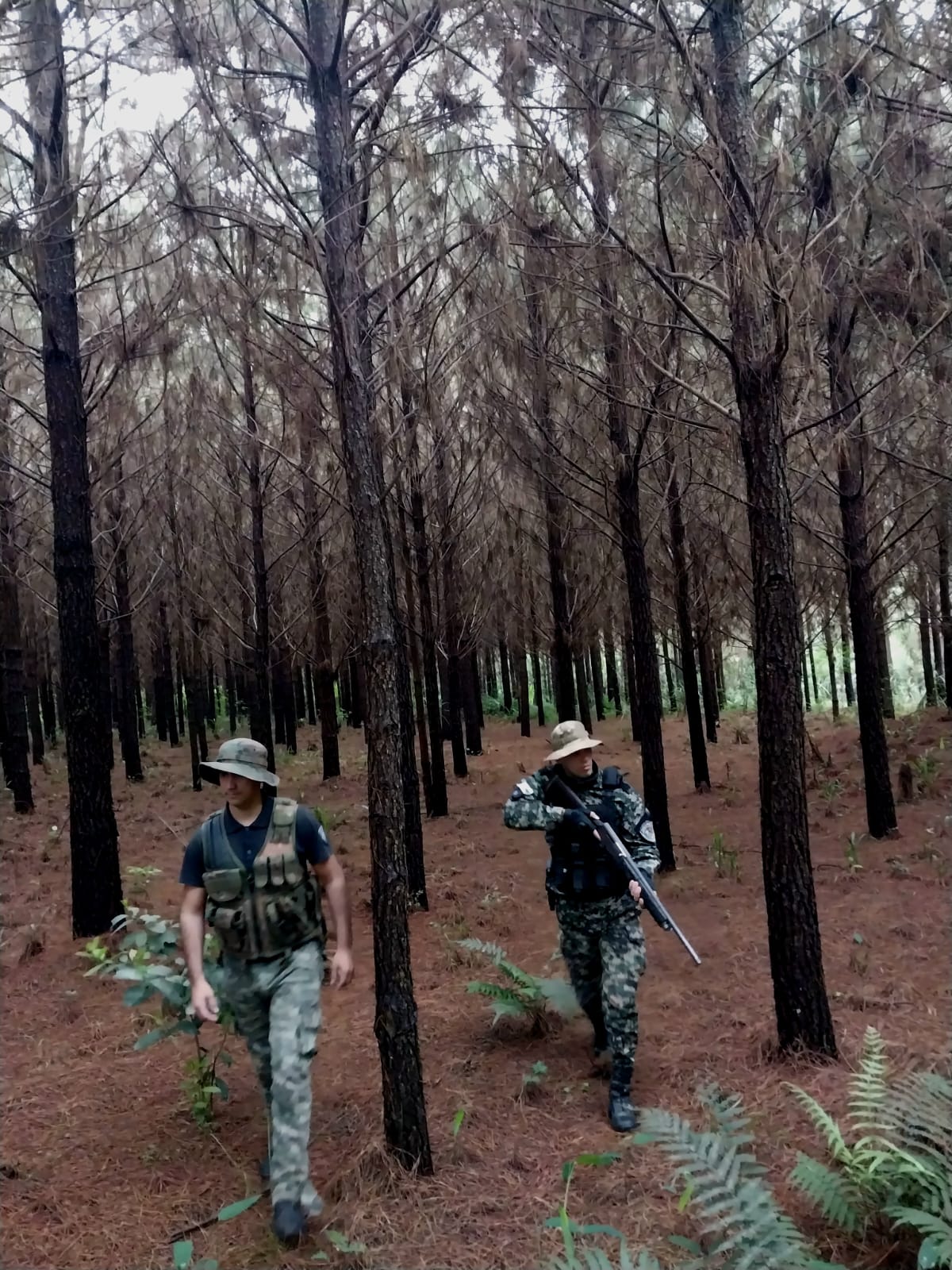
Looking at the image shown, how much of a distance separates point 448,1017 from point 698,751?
7508 millimetres

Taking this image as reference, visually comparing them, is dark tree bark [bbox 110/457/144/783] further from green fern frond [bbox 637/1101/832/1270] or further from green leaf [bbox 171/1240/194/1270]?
green fern frond [bbox 637/1101/832/1270]

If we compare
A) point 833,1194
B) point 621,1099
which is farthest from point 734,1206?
point 621,1099

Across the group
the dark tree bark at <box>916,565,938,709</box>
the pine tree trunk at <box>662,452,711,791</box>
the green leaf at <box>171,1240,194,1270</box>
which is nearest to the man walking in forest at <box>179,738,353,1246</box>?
the green leaf at <box>171,1240,194,1270</box>

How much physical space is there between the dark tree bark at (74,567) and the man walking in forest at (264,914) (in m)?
3.64

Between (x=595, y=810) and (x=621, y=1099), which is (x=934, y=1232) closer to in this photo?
(x=621, y=1099)

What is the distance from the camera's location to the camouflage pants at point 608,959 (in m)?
3.92

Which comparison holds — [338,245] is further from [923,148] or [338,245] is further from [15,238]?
[923,148]

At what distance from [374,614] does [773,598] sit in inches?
82.8

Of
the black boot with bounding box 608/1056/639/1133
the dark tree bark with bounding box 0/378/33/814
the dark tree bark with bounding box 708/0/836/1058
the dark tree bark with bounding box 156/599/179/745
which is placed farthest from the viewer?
the dark tree bark with bounding box 156/599/179/745

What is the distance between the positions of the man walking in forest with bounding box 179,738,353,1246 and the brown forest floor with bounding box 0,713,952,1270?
0.46 metres

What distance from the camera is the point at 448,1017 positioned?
514 cm

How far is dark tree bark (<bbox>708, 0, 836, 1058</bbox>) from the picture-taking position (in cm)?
423

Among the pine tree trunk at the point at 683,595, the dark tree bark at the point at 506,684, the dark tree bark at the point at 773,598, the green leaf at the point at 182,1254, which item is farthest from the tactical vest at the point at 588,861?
the dark tree bark at the point at 506,684

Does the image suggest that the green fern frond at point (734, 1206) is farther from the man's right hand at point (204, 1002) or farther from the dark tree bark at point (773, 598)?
the man's right hand at point (204, 1002)
